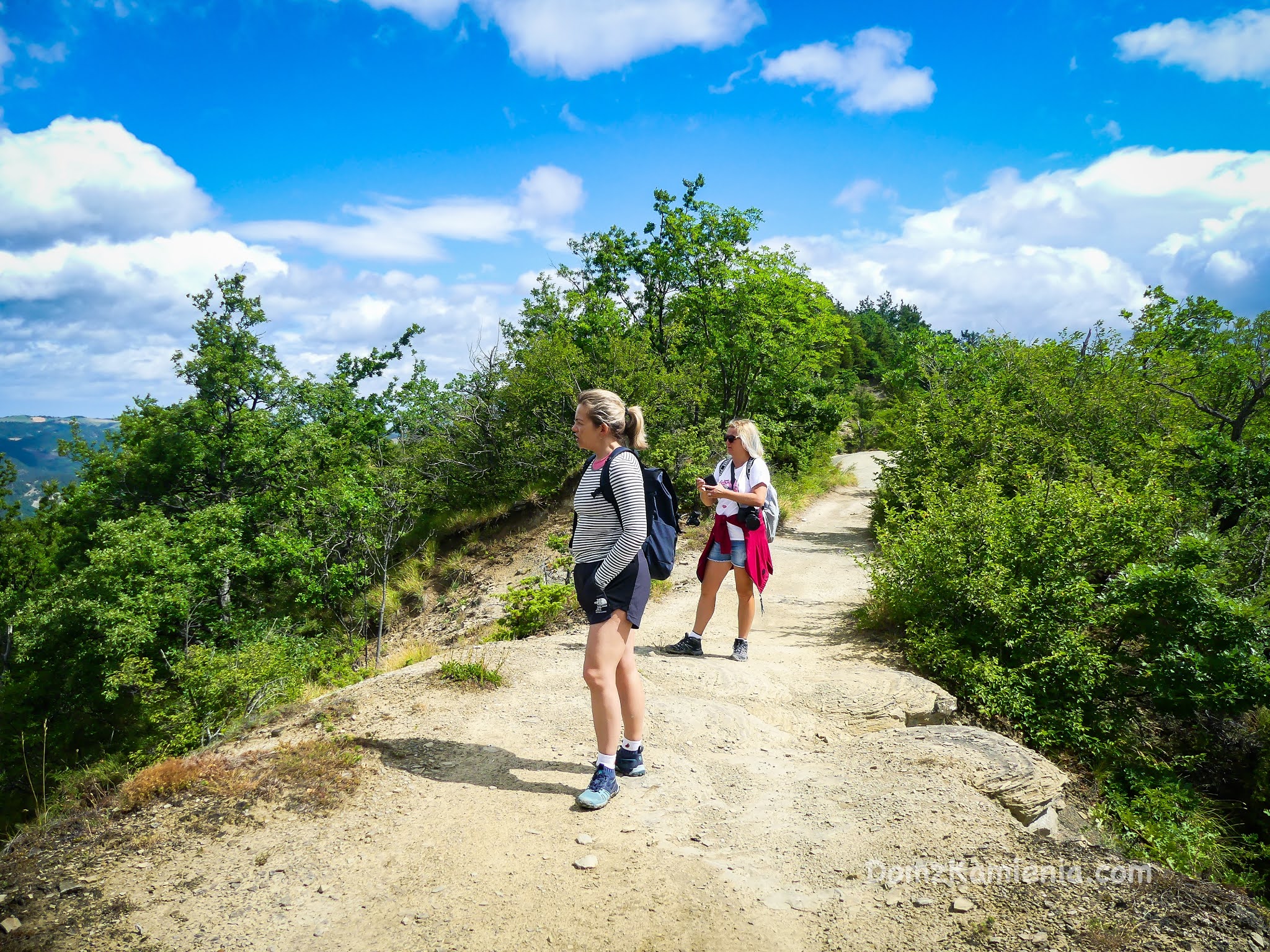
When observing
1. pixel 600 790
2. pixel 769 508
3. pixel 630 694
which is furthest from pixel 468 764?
pixel 769 508

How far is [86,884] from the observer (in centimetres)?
308

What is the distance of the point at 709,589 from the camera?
6.31m

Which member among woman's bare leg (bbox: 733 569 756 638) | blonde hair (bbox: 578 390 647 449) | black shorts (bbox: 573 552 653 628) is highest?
blonde hair (bbox: 578 390 647 449)

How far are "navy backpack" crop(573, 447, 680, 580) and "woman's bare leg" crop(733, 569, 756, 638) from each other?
2255 millimetres

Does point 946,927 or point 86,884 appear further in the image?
point 86,884

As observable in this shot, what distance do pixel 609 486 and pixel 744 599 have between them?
117 inches

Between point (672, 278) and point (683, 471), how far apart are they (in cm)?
1041

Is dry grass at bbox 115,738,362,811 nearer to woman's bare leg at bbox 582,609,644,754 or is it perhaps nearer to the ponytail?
woman's bare leg at bbox 582,609,644,754

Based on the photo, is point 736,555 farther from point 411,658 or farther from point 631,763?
point 411,658

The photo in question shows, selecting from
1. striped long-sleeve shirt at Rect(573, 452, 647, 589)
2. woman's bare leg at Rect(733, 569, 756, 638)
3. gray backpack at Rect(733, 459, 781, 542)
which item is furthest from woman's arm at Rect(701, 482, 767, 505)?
striped long-sleeve shirt at Rect(573, 452, 647, 589)

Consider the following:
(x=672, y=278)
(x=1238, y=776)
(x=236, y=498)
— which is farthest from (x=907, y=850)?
(x=672, y=278)

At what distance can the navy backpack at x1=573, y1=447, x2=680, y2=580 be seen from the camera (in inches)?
149

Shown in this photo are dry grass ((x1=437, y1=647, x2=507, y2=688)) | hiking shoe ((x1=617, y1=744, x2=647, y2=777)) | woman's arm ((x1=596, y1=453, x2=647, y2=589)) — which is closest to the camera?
woman's arm ((x1=596, y1=453, x2=647, y2=589))

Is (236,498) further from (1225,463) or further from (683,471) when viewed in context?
(1225,463)
